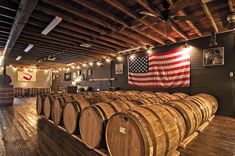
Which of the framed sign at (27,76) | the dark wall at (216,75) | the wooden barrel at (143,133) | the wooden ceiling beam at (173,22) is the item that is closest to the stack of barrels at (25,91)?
the framed sign at (27,76)

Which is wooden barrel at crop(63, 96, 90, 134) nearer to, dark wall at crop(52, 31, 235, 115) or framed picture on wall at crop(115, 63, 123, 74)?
dark wall at crop(52, 31, 235, 115)

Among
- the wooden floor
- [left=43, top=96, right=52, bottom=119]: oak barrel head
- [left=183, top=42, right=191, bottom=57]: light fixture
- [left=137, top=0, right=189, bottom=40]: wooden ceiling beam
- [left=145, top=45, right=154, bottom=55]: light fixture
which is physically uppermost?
[left=137, top=0, right=189, bottom=40]: wooden ceiling beam

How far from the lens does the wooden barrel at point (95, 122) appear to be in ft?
7.48

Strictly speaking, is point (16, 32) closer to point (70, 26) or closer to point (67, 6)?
point (70, 26)

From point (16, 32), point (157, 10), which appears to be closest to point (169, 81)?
point (157, 10)

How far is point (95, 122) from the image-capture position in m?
2.35

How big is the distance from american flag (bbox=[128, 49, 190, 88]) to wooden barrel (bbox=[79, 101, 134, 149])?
183 inches

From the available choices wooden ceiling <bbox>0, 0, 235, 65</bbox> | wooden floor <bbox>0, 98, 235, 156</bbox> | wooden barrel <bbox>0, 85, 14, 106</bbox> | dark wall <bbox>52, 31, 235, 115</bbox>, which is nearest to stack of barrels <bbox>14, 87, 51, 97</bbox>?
wooden barrel <bbox>0, 85, 14, 106</bbox>

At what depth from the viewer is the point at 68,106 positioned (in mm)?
3148

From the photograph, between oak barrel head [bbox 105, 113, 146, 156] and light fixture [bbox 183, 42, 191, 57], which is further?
light fixture [bbox 183, 42, 191, 57]

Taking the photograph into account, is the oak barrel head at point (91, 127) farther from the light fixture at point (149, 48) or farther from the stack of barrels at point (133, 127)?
the light fixture at point (149, 48)

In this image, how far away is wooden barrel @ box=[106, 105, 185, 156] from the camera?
1.63 m

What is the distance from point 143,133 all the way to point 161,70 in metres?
5.78

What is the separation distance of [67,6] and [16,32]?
2.39 m
